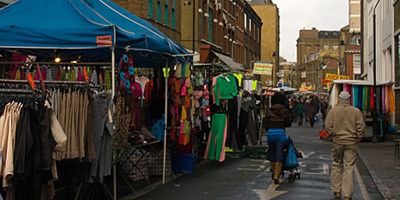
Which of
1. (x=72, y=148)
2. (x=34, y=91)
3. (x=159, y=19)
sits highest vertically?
(x=159, y=19)

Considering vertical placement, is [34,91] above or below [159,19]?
below

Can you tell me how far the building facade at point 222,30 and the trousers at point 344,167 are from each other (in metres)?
7.81

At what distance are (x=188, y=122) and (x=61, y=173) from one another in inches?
156

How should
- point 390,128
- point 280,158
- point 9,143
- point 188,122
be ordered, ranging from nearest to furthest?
point 9,143
point 280,158
point 188,122
point 390,128

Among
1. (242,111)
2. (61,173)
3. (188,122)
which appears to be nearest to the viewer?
(61,173)

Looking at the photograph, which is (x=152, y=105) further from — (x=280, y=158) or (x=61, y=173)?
(x=61, y=173)

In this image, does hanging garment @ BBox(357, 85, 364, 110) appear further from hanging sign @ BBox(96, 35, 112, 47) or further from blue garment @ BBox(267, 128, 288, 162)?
hanging sign @ BBox(96, 35, 112, 47)

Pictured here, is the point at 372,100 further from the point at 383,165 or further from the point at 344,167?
the point at 344,167

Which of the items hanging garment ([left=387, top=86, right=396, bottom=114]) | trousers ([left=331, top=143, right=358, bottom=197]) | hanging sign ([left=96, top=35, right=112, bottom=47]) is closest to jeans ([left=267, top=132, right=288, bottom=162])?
trousers ([left=331, top=143, right=358, bottom=197])

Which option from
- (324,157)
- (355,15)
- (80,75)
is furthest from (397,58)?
(355,15)

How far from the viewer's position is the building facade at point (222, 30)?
120ft

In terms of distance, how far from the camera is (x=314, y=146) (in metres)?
21.7

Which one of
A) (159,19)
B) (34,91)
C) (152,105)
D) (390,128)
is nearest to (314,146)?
(390,128)

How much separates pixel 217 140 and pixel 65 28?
6.10 m
